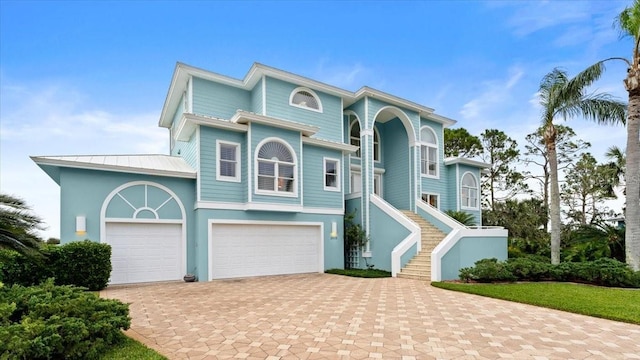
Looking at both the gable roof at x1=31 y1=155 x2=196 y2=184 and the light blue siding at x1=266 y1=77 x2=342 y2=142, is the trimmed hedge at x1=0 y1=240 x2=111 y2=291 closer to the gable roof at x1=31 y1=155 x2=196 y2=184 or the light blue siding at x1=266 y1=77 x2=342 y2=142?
the gable roof at x1=31 y1=155 x2=196 y2=184

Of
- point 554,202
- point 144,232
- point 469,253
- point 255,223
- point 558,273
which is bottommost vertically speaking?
point 558,273

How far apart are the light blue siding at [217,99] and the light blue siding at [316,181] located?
12.8 ft

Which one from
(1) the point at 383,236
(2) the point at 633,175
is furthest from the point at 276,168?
(2) the point at 633,175

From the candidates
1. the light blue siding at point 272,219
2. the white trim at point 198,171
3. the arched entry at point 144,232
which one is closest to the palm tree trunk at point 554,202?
the light blue siding at point 272,219

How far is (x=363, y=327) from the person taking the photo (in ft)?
18.7

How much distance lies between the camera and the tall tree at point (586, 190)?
22.6m

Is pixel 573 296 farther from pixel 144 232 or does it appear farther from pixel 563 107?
pixel 144 232

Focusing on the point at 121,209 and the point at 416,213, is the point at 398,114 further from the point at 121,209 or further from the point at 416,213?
the point at 121,209

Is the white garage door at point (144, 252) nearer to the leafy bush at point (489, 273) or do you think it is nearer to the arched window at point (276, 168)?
the arched window at point (276, 168)

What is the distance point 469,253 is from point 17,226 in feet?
42.7

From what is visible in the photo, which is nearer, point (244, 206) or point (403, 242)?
point (244, 206)

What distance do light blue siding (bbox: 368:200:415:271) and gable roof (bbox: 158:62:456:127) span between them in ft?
18.3

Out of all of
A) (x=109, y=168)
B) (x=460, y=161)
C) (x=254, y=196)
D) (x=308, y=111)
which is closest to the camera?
(x=109, y=168)

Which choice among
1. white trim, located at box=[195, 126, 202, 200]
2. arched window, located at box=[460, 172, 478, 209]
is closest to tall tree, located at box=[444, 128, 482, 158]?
arched window, located at box=[460, 172, 478, 209]
